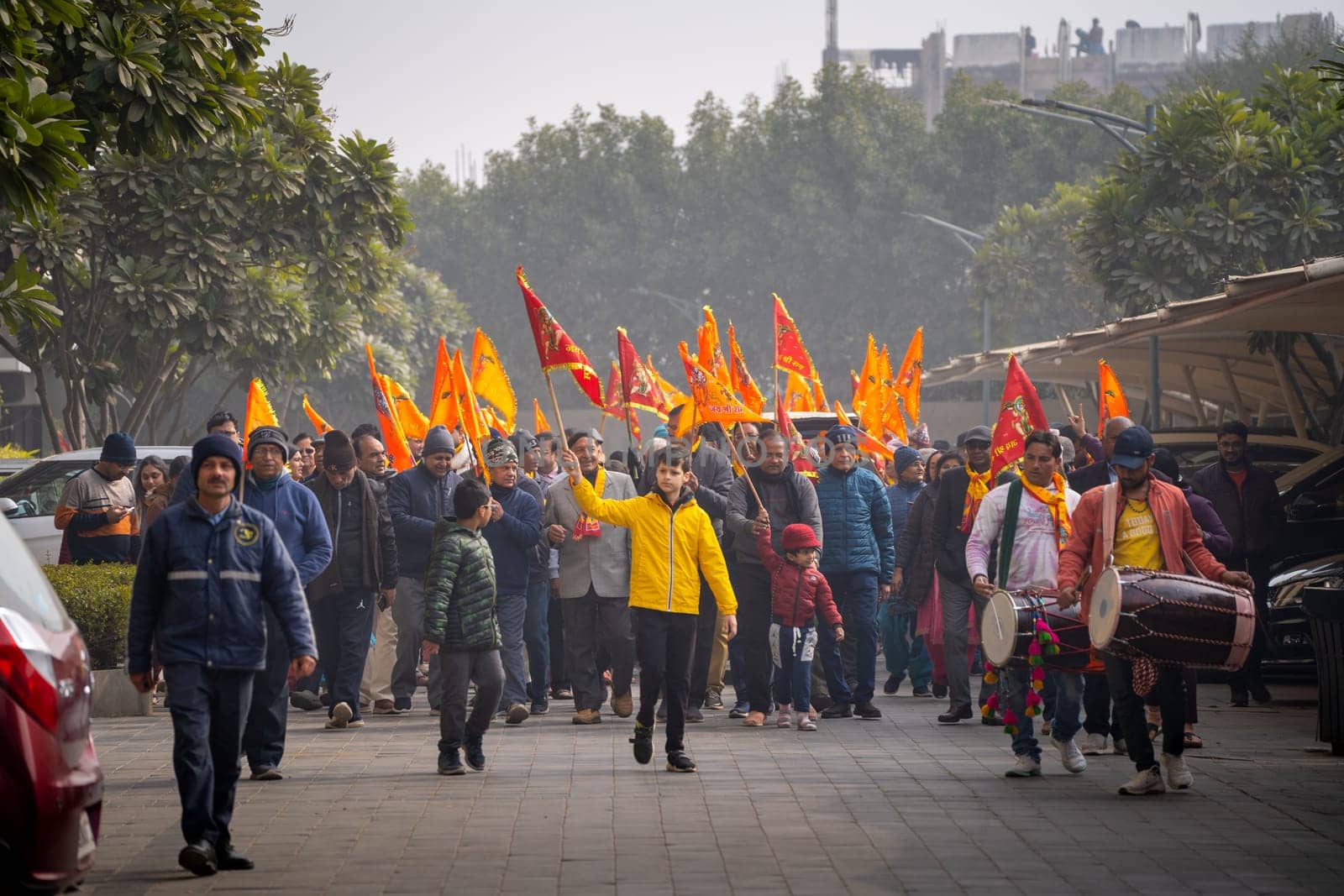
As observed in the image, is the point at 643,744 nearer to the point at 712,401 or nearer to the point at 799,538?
the point at 799,538

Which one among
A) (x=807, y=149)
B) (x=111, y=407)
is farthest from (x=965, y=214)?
(x=111, y=407)

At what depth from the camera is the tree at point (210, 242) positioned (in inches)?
900

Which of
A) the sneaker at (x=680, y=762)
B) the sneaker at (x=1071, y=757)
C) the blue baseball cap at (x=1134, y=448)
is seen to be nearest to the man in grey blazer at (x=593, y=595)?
the sneaker at (x=680, y=762)

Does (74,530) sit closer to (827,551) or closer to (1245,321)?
(827,551)

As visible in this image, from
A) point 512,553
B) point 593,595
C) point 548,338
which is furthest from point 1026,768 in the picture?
point 548,338

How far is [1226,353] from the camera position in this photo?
77.3 ft

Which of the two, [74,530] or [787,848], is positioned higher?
[74,530]

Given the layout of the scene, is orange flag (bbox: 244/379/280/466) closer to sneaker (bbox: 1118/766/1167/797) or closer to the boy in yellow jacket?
the boy in yellow jacket

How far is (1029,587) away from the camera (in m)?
10.2

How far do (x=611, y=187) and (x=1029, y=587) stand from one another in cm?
5998

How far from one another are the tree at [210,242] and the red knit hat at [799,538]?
11.6 meters

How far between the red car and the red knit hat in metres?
6.98

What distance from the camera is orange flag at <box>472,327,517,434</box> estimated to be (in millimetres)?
16297

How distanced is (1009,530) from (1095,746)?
1468 mm
